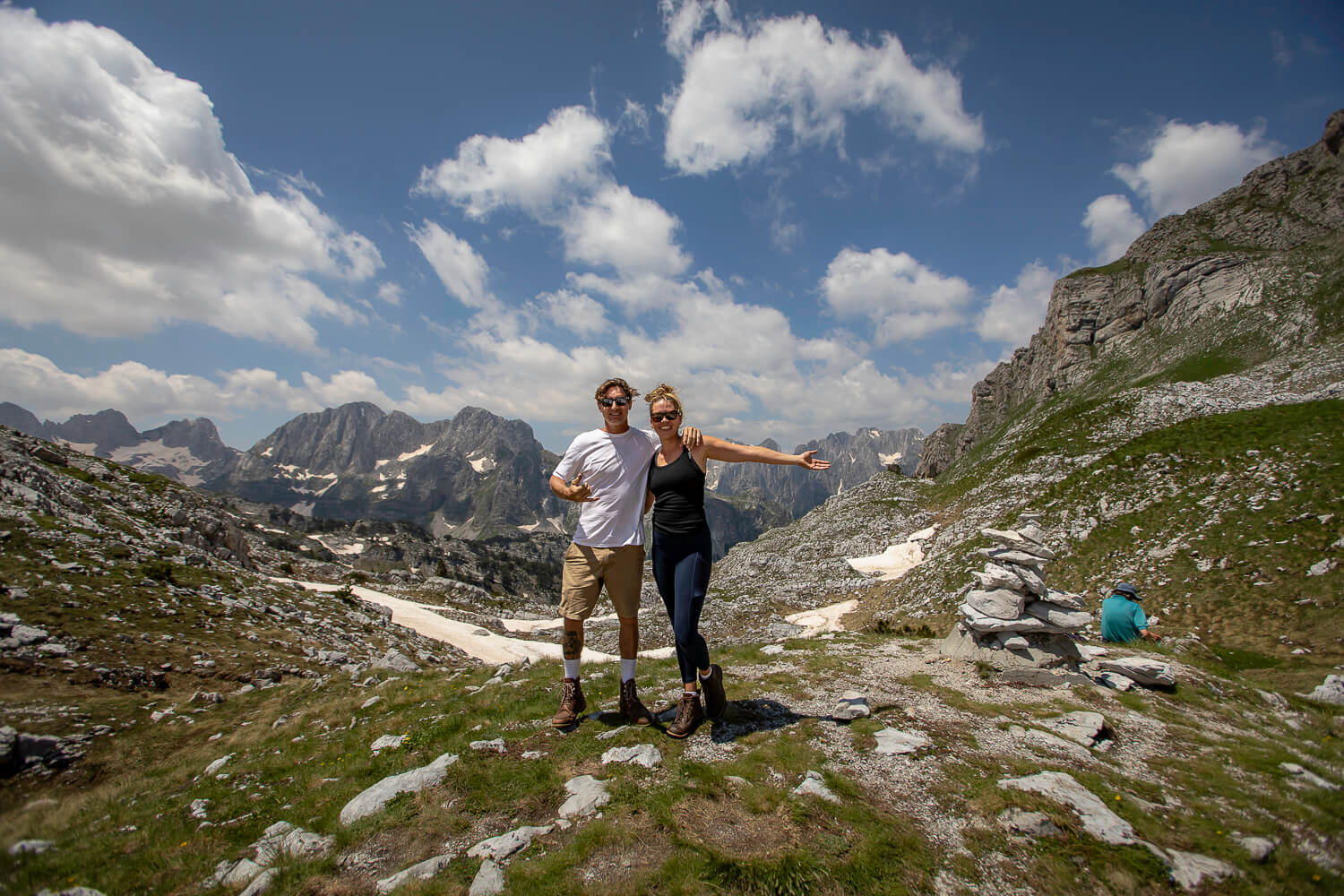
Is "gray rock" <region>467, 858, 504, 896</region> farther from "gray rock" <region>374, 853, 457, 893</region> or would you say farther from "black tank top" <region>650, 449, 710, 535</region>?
"black tank top" <region>650, 449, 710, 535</region>

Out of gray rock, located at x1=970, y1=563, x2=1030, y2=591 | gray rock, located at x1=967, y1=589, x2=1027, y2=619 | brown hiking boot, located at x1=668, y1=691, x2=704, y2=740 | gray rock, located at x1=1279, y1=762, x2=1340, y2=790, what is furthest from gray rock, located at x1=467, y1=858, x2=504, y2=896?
gray rock, located at x1=970, y1=563, x2=1030, y2=591

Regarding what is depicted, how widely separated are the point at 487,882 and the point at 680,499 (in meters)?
4.82

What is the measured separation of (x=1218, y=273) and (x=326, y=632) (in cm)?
11608

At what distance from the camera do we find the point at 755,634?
41.0m

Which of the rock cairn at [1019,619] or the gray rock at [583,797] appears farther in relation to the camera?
the rock cairn at [1019,619]

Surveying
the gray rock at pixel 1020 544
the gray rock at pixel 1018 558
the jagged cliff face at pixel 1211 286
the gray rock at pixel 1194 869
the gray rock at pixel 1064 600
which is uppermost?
the jagged cliff face at pixel 1211 286

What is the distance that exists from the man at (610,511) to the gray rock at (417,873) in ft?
9.97

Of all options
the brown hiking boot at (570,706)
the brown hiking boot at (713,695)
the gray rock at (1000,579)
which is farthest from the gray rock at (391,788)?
the gray rock at (1000,579)

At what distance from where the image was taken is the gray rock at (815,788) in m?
6.06

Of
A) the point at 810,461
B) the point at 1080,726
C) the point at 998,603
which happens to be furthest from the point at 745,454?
the point at 998,603

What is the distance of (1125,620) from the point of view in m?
15.4

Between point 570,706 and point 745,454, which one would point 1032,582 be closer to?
point 745,454

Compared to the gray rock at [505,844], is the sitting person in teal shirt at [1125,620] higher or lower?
higher

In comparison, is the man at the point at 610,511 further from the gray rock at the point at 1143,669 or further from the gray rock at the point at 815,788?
the gray rock at the point at 1143,669
